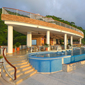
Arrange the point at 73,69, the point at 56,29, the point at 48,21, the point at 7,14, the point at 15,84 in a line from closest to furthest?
1. the point at 15,84
2. the point at 73,69
3. the point at 7,14
4. the point at 48,21
5. the point at 56,29

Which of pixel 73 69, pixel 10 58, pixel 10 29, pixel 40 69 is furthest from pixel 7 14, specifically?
pixel 73 69

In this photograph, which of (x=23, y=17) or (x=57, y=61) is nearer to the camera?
(x=57, y=61)

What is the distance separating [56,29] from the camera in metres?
15.0

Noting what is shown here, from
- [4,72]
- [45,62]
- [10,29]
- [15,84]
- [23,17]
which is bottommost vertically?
[15,84]

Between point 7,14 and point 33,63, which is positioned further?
point 7,14

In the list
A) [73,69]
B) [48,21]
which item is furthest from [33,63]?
[48,21]

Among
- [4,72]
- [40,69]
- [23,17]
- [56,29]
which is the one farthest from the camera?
[56,29]

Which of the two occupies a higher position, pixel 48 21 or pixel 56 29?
pixel 48 21

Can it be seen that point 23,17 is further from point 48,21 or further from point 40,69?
point 40,69

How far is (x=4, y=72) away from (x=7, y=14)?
24.3ft

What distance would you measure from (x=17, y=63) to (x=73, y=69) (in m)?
5.57

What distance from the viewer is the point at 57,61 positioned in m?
7.41

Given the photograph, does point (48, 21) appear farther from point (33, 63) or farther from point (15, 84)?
point (15, 84)

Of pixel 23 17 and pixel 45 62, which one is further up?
pixel 23 17
